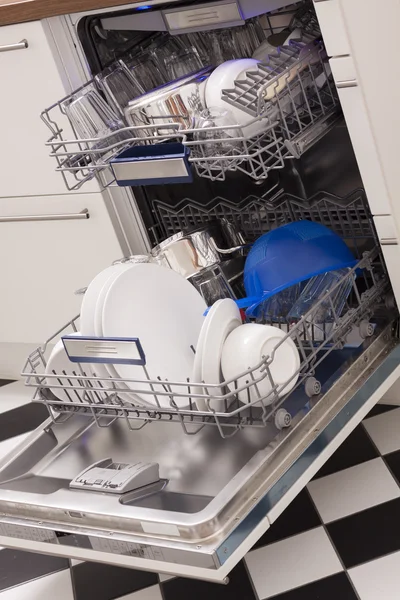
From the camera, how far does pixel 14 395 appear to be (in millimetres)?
2369

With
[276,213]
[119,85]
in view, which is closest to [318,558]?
[276,213]

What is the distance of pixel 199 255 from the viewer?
5.48 feet

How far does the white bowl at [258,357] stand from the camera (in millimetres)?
1326

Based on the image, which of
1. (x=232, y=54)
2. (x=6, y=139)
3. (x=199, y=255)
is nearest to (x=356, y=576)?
(x=199, y=255)

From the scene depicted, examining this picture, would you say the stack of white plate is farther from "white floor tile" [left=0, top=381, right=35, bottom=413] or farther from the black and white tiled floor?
"white floor tile" [left=0, top=381, right=35, bottom=413]

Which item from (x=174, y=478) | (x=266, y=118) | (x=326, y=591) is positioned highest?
(x=266, y=118)

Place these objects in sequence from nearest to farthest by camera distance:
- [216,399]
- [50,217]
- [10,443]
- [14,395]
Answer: [216,399], [50,217], [10,443], [14,395]

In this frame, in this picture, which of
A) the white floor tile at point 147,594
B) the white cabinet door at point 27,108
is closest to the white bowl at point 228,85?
the white cabinet door at point 27,108

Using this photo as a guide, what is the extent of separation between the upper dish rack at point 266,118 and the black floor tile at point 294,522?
609 millimetres

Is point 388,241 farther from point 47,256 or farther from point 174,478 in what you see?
point 47,256

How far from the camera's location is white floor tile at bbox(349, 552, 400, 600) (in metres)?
1.37

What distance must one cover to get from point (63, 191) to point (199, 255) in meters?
0.39

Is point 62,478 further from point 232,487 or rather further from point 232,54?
point 232,54

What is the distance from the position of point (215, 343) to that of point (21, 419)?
3.42 feet
